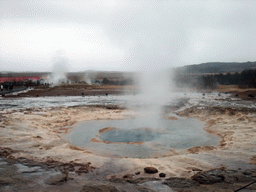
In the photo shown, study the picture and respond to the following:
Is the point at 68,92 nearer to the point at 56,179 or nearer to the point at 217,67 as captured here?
the point at 56,179

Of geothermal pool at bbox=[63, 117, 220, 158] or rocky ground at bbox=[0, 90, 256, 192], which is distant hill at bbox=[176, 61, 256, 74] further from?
rocky ground at bbox=[0, 90, 256, 192]

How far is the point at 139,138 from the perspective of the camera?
8.41 m

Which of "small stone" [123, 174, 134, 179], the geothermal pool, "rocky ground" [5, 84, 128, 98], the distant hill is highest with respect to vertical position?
the distant hill

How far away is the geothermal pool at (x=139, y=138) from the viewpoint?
696cm

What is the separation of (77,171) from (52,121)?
728 centimetres

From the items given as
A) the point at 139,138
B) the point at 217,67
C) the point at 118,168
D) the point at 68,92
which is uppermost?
the point at 217,67

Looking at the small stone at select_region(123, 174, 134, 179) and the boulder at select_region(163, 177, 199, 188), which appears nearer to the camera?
the boulder at select_region(163, 177, 199, 188)

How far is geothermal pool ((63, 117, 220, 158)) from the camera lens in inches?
274

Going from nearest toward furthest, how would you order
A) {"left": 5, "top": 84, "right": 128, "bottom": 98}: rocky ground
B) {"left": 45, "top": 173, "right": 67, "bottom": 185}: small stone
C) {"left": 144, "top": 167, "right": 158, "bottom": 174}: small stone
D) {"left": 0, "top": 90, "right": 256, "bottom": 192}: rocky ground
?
1. {"left": 0, "top": 90, "right": 256, "bottom": 192}: rocky ground
2. {"left": 45, "top": 173, "right": 67, "bottom": 185}: small stone
3. {"left": 144, "top": 167, "right": 158, "bottom": 174}: small stone
4. {"left": 5, "top": 84, "right": 128, "bottom": 98}: rocky ground

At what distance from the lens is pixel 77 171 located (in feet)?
16.6

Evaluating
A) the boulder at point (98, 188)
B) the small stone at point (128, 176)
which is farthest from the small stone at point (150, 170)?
the boulder at point (98, 188)

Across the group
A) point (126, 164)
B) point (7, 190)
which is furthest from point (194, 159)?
point (7, 190)

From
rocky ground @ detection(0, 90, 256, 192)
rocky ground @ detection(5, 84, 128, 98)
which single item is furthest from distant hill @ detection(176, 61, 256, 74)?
rocky ground @ detection(0, 90, 256, 192)

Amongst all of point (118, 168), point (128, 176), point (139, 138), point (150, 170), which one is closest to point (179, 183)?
point (150, 170)
